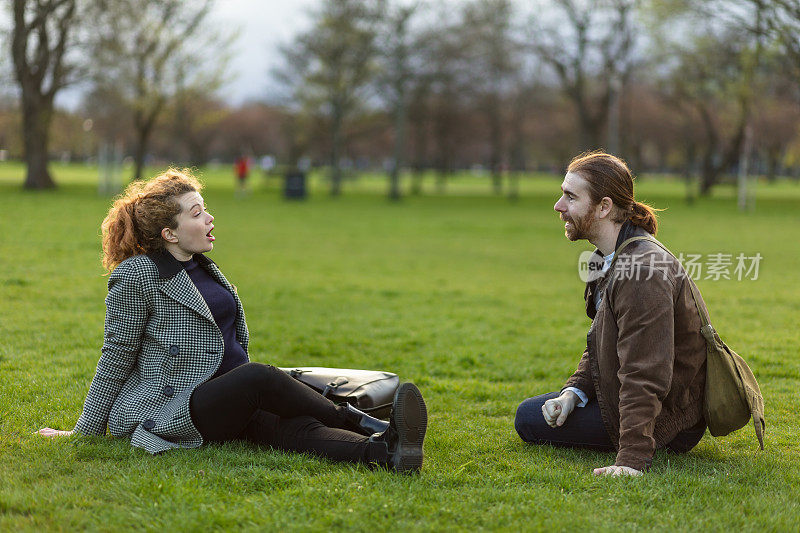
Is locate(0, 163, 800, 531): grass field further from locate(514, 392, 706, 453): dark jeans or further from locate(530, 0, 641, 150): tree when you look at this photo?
locate(530, 0, 641, 150): tree

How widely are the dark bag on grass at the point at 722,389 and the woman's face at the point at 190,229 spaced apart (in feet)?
7.02

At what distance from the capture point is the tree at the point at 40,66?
3161 centimetres

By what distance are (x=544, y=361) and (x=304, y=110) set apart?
3788 centimetres

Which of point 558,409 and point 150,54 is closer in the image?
point 558,409

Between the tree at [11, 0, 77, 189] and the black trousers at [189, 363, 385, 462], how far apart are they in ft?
105

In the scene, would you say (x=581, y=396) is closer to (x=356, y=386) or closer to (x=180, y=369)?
(x=356, y=386)

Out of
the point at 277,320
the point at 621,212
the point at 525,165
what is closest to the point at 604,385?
the point at 621,212

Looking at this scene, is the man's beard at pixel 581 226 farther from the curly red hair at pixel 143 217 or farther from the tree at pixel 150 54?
the tree at pixel 150 54

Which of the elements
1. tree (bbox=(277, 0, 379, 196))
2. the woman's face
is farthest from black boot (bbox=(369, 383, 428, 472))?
tree (bbox=(277, 0, 379, 196))

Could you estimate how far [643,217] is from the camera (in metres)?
4.14

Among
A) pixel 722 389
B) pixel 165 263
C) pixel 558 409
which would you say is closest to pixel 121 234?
pixel 165 263

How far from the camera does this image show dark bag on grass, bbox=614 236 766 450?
4055mm

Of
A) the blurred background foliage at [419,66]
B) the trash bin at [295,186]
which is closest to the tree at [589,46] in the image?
the blurred background foliage at [419,66]

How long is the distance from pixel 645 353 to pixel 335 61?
3634cm
